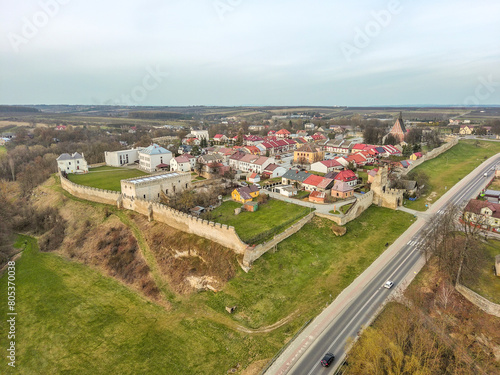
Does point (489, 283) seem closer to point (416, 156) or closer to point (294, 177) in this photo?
point (294, 177)

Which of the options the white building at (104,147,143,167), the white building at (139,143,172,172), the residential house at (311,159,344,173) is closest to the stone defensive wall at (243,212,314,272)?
the residential house at (311,159,344,173)

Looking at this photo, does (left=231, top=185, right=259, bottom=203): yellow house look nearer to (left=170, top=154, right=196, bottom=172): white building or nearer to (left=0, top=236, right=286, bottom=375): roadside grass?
(left=170, top=154, right=196, bottom=172): white building

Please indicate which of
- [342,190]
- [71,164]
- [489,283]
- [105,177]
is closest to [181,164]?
[105,177]

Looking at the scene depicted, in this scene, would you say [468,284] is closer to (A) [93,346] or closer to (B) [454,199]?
(B) [454,199]

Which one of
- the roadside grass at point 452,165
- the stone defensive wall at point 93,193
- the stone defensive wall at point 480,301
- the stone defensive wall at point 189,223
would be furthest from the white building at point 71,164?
the stone defensive wall at point 480,301

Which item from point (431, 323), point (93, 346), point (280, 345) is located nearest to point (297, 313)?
point (280, 345)
